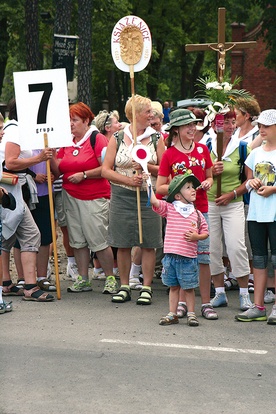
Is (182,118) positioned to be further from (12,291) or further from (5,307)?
(12,291)

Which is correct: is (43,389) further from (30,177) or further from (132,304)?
(30,177)

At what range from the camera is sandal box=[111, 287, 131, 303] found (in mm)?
9727

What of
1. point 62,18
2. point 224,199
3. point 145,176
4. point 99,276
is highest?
point 62,18

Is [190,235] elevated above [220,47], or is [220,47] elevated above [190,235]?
[220,47]

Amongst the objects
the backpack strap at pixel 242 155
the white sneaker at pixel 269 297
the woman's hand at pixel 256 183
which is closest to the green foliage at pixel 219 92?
the backpack strap at pixel 242 155

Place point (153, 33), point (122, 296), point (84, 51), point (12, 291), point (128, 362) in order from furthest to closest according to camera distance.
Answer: point (153, 33) < point (84, 51) < point (12, 291) < point (122, 296) < point (128, 362)

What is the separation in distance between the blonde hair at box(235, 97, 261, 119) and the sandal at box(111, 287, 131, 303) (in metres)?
2.25

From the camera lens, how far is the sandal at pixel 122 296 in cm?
973

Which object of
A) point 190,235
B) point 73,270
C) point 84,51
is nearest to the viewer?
point 190,235

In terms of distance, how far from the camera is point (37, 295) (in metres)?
9.78

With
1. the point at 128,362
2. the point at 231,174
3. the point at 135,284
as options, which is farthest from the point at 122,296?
the point at 128,362

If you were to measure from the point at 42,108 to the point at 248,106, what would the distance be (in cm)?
217

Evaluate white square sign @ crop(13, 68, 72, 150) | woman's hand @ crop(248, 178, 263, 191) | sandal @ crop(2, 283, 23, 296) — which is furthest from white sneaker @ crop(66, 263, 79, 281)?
woman's hand @ crop(248, 178, 263, 191)

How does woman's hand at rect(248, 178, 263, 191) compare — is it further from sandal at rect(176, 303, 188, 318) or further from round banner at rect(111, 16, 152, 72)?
round banner at rect(111, 16, 152, 72)
